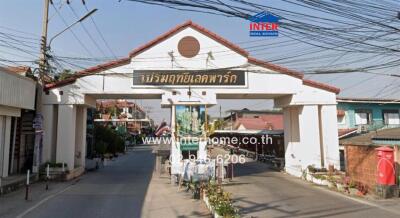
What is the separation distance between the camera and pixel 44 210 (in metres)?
12.5

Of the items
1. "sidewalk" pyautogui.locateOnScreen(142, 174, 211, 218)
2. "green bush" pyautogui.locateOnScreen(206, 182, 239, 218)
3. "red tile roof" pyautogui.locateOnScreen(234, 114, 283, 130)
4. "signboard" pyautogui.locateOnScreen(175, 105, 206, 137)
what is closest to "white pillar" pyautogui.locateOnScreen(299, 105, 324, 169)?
"signboard" pyautogui.locateOnScreen(175, 105, 206, 137)

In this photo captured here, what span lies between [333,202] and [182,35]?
458 inches

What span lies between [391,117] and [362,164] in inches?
741

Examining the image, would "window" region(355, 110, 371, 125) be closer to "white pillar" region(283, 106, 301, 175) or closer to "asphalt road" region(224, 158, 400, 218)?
"white pillar" region(283, 106, 301, 175)

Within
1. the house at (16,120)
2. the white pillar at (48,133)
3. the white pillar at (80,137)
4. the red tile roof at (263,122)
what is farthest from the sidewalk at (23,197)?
the red tile roof at (263,122)

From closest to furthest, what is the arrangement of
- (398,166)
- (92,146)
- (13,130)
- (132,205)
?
(132,205)
(398,166)
(13,130)
(92,146)

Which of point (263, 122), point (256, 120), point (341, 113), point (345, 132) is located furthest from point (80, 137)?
point (256, 120)

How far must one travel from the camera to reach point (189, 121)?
20969 millimetres

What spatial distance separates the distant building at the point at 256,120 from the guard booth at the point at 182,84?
80.4ft

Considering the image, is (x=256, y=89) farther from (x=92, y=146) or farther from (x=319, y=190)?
(x=92, y=146)

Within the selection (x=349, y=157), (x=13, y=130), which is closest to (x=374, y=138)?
(x=349, y=157)

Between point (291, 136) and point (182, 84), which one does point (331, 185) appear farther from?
point (182, 84)

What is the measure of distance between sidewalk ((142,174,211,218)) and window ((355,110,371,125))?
20.3 metres

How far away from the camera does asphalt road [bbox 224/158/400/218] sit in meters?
11.9
